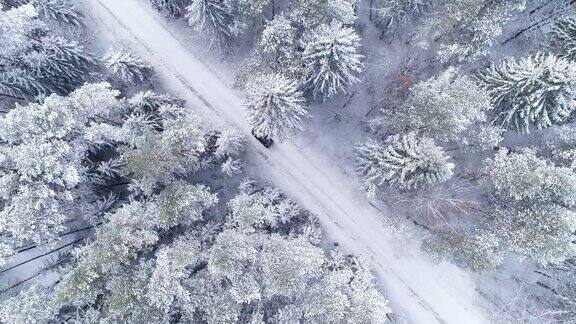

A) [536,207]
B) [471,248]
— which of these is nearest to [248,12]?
[471,248]

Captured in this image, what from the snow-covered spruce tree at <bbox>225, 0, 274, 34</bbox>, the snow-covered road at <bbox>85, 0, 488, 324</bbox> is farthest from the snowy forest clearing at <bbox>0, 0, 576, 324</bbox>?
the snow-covered spruce tree at <bbox>225, 0, 274, 34</bbox>

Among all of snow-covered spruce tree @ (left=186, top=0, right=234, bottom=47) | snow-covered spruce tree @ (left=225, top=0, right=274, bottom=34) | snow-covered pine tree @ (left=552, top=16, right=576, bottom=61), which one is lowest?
snow-covered spruce tree @ (left=186, top=0, right=234, bottom=47)

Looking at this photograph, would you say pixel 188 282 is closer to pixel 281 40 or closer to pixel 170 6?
pixel 281 40

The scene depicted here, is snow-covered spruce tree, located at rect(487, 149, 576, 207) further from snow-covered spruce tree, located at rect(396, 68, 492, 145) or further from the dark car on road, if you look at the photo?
the dark car on road

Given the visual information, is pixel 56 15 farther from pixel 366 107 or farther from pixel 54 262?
pixel 366 107

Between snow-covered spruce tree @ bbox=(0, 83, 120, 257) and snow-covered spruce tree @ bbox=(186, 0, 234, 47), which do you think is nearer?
snow-covered spruce tree @ bbox=(0, 83, 120, 257)

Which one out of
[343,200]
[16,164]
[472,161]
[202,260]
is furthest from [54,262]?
[472,161]
